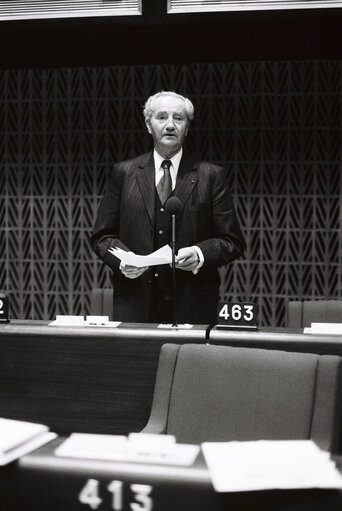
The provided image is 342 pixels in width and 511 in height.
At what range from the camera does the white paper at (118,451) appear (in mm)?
1175

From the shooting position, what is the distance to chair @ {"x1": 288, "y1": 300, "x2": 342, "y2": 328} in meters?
3.52

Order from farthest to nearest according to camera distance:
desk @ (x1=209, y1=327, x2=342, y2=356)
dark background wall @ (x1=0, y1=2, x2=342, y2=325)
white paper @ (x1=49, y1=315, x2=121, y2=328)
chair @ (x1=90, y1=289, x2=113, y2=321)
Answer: dark background wall @ (x1=0, y1=2, x2=342, y2=325) → chair @ (x1=90, y1=289, x2=113, y2=321) → white paper @ (x1=49, y1=315, x2=121, y2=328) → desk @ (x1=209, y1=327, x2=342, y2=356)

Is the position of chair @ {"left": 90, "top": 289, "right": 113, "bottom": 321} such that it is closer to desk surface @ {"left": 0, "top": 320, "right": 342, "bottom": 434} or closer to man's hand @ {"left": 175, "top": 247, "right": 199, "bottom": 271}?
man's hand @ {"left": 175, "top": 247, "right": 199, "bottom": 271}

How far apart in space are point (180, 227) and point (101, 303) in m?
0.86

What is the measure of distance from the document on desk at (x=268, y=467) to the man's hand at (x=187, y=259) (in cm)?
173

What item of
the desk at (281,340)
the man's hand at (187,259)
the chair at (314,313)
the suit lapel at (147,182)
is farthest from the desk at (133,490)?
the chair at (314,313)

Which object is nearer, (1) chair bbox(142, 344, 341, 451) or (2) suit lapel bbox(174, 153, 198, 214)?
(1) chair bbox(142, 344, 341, 451)

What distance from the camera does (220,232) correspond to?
128 inches

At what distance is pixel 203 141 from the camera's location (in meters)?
5.40

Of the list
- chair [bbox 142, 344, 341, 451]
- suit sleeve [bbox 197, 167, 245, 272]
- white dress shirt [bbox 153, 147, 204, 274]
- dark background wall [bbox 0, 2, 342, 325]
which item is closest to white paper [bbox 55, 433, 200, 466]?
chair [bbox 142, 344, 341, 451]

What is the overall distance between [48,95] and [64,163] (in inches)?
21.6

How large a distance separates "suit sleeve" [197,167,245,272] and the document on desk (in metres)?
1.87

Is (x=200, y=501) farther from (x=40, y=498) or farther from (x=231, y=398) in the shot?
(x=231, y=398)

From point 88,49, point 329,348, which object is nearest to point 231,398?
point 329,348
